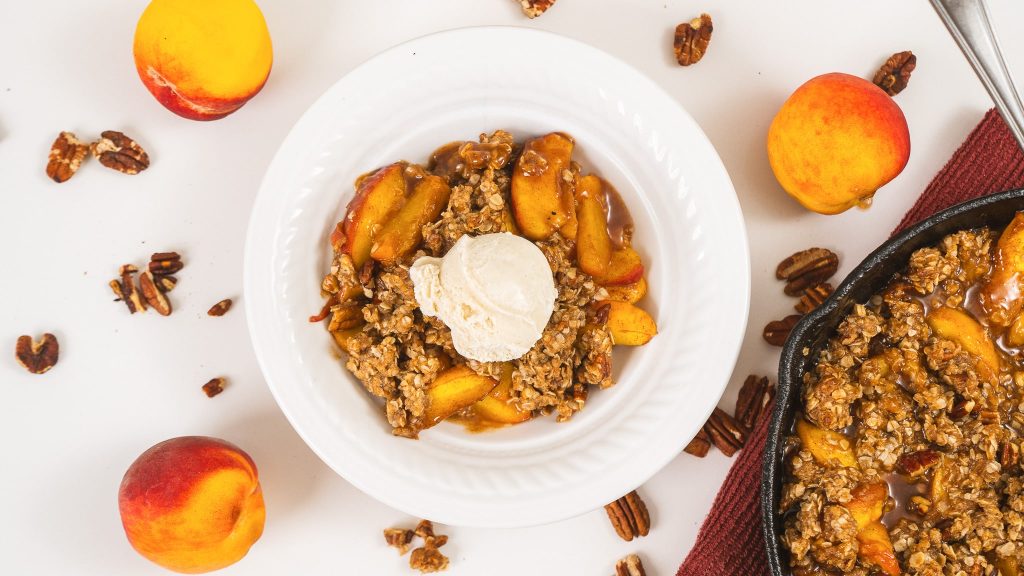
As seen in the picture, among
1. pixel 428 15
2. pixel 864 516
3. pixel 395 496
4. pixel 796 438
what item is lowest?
pixel 864 516

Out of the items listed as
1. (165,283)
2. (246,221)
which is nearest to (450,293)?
(246,221)

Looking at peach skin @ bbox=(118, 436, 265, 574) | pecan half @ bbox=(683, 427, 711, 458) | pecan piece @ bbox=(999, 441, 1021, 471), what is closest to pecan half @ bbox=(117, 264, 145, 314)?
peach skin @ bbox=(118, 436, 265, 574)


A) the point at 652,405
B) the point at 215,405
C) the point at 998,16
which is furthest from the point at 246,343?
the point at 998,16

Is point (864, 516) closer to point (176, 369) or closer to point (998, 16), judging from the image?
point (998, 16)

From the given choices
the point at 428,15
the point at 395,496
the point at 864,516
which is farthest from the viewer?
the point at 428,15

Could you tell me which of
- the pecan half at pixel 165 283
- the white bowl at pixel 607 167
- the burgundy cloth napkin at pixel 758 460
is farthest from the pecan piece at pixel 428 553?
the pecan half at pixel 165 283

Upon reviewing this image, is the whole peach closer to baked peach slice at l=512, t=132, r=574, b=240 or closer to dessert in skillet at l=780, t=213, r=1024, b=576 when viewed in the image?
dessert in skillet at l=780, t=213, r=1024, b=576

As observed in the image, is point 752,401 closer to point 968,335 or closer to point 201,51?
point 968,335
